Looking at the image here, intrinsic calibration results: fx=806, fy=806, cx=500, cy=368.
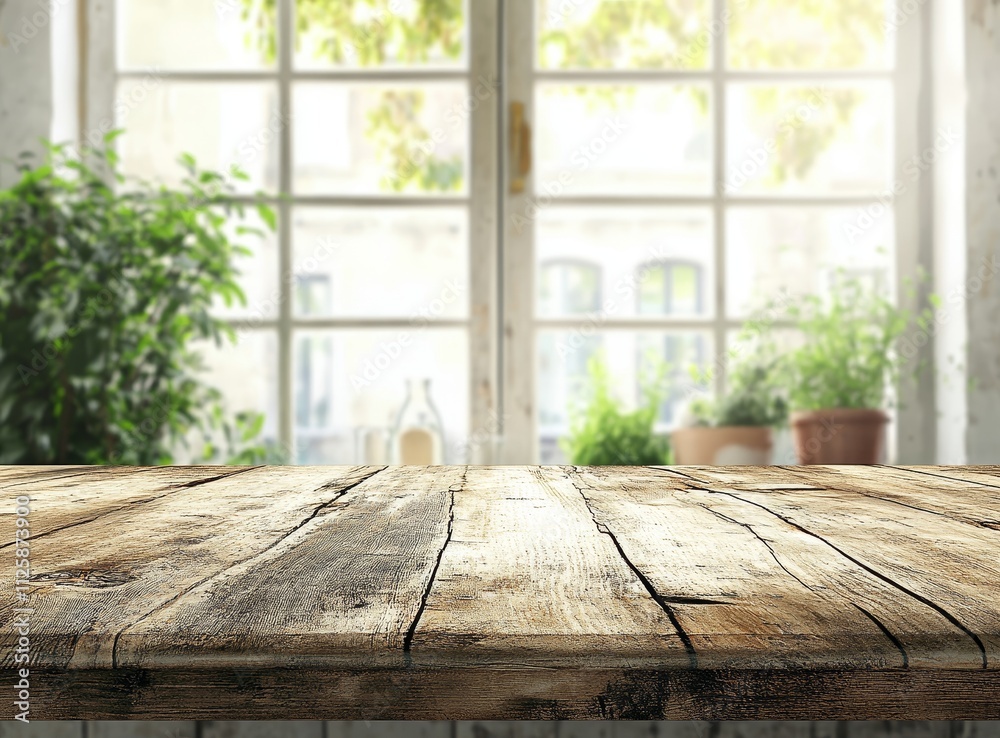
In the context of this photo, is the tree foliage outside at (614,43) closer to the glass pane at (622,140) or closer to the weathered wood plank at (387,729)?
the glass pane at (622,140)

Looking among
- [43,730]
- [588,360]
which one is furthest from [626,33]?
[43,730]

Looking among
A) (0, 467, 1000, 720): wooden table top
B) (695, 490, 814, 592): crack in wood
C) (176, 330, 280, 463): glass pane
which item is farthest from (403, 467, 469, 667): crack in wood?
(176, 330, 280, 463): glass pane

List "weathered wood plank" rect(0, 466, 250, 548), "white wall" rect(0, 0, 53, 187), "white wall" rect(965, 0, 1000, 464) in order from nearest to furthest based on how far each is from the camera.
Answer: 1. "weathered wood plank" rect(0, 466, 250, 548)
2. "white wall" rect(965, 0, 1000, 464)
3. "white wall" rect(0, 0, 53, 187)

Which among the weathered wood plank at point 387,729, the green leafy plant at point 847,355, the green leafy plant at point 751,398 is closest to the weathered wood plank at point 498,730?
the weathered wood plank at point 387,729

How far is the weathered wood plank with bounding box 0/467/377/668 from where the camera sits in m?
0.31

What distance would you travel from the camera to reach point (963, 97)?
1860 millimetres

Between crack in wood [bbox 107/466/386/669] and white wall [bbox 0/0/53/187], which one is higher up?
white wall [bbox 0/0/53/187]

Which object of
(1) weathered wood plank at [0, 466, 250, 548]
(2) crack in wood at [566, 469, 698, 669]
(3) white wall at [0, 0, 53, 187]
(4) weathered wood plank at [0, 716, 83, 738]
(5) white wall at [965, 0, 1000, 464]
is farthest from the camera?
(3) white wall at [0, 0, 53, 187]

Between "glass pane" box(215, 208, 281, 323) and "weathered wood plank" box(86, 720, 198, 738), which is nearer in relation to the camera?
"weathered wood plank" box(86, 720, 198, 738)

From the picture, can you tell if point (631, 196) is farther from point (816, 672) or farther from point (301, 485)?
point (816, 672)

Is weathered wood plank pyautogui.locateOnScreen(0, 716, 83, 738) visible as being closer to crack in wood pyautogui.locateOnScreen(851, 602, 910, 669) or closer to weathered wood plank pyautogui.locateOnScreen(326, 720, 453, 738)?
weathered wood plank pyautogui.locateOnScreen(326, 720, 453, 738)

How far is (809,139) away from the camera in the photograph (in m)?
2.05

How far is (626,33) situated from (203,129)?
1113 mm

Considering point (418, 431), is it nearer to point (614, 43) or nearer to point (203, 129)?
point (203, 129)
